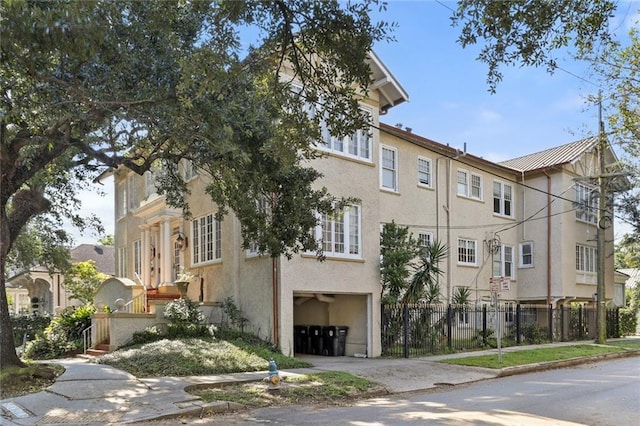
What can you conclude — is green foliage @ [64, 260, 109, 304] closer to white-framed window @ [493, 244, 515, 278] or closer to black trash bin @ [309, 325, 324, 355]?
black trash bin @ [309, 325, 324, 355]

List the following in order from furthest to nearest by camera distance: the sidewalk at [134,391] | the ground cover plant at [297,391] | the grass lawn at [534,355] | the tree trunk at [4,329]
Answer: the grass lawn at [534,355] → the tree trunk at [4,329] → the ground cover plant at [297,391] → the sidewalk at [134,391]

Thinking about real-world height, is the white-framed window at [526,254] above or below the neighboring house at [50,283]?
above

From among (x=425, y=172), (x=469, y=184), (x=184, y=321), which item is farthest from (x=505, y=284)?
(x=469, y=184)

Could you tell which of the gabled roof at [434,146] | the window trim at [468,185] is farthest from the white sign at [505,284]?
the window trim at [468,185]

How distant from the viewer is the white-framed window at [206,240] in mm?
18969

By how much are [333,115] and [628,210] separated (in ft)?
84.9

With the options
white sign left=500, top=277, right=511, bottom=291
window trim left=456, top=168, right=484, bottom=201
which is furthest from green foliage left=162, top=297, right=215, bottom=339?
window trim left=456, top=168, right=484, bottom=201

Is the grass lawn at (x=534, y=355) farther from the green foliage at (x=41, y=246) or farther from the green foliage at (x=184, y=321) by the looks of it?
the green foliage at (x=41, y=246)

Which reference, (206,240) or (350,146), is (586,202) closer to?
(350,146)

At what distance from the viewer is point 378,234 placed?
1844 cm

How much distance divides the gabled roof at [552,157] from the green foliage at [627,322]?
10.3m

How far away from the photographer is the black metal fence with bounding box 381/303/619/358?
1825 centimetres

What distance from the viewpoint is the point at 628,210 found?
95.5ft

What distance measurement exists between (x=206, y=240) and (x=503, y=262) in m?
15.1
